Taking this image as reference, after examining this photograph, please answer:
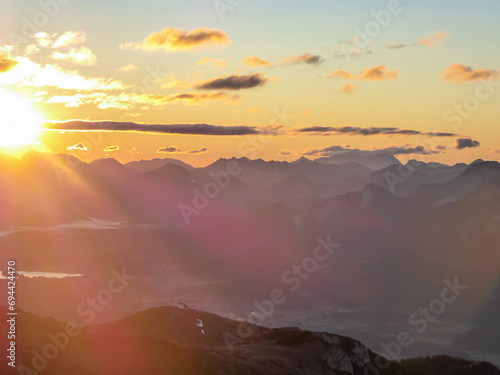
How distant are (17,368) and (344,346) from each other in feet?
122

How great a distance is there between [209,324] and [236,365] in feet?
94.3

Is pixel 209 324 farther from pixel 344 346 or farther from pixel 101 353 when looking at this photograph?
pixel 101 353

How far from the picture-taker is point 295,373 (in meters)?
67.1

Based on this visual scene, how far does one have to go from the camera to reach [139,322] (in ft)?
326

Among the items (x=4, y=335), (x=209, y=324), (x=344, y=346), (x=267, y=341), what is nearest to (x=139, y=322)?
(x=209, y=324)

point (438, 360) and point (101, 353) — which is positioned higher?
point (101, 353)

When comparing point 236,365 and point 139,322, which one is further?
point 139,322

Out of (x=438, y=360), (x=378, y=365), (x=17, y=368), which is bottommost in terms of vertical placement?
(x=438, y=360)

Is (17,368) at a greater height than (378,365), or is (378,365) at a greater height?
(17,368)

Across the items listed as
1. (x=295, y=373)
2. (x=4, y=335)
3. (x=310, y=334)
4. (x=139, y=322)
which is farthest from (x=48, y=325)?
Result: (x=139, y=322)

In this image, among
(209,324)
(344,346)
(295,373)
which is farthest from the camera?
(209,324)

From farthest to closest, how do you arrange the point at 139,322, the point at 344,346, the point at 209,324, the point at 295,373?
the point at 139,322 < the point at 209,324 < the point at 344,346 < the point at 295,373

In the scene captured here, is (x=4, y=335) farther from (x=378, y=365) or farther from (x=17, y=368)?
(x=378, y=365)

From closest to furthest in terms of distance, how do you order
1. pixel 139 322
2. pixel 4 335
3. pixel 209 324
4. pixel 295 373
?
1. pixel 4 335
2. pixel 295 373
3. pixel 209 324
4. pixel 139 322
